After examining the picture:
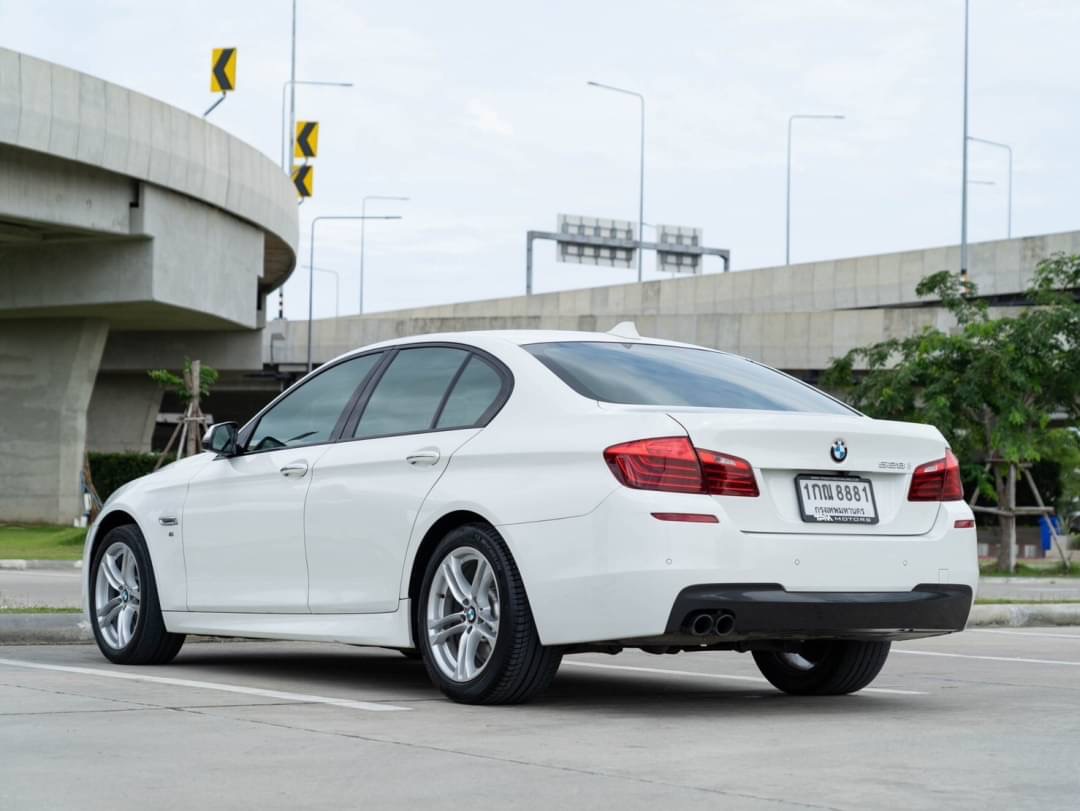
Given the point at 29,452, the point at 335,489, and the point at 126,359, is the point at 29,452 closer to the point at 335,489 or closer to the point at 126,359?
the point at 126,359

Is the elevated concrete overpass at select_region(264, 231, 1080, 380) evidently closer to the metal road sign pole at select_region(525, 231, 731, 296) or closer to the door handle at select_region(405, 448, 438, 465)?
the metal road sign pole at select_region(525, 231, 731, 296)

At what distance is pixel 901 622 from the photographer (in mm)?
6715

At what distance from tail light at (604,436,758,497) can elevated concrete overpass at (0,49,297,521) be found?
90.0 feet

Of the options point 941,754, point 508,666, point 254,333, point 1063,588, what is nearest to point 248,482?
point 508,666

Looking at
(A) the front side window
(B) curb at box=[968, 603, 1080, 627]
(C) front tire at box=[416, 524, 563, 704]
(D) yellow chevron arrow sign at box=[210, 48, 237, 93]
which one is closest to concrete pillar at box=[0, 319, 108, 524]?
(D) yellow chevron arrow sign at box=[210, 48, 237, 93]

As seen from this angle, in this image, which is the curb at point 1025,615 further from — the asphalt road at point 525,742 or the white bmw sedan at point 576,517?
the white bmw sedan at point 576,517

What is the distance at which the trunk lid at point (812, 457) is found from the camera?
6457 mm

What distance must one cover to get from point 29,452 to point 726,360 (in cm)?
3829

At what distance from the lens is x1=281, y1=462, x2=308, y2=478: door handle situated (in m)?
7.87

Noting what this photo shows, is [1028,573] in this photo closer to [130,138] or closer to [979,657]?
[130,138]

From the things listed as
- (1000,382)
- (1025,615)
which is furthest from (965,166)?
(1025,615)

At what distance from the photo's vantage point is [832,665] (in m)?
7.61

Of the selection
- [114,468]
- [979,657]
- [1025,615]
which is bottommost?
[114,468]

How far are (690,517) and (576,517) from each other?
0.43 meters
